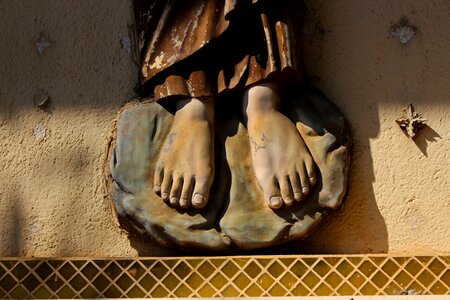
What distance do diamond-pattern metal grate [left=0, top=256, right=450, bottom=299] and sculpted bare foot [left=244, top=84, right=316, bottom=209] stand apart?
116 millimetres

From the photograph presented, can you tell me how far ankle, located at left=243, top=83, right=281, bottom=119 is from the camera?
1939 millimetres

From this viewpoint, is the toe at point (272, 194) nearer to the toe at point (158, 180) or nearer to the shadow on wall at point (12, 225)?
the toe at point (158, 180)

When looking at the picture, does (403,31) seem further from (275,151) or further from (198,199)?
(198,199)

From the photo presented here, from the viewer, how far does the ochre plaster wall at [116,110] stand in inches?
77.2

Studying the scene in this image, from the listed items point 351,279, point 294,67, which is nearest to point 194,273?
point 351,279

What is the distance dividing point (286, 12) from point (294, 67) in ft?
0.36

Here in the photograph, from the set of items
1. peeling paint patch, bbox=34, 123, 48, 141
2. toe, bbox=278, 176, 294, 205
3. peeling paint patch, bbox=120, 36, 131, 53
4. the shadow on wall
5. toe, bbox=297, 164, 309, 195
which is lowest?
the shadow on wall

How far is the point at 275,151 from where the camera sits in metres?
1.91

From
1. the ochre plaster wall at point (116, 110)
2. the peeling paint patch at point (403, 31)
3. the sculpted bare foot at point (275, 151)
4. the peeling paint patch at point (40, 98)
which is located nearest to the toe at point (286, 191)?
the sculpted bare foot at point (275, 151)

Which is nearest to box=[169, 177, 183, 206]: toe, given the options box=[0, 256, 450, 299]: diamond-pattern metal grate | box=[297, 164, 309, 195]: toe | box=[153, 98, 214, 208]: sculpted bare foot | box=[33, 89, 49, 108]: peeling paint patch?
box=[153, 98, 214, 208]: sculpted bare foot

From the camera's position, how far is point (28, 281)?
1897 millimetres

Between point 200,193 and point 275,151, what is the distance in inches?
6.0

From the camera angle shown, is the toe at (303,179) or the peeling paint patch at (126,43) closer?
the toe at (303,179)

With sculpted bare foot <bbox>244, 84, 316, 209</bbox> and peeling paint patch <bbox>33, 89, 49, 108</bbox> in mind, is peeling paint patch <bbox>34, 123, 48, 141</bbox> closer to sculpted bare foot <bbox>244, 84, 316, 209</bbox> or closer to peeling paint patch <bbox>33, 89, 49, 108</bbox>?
peeling paint patch <bbox>33, 89, 49, 108</bbox>
